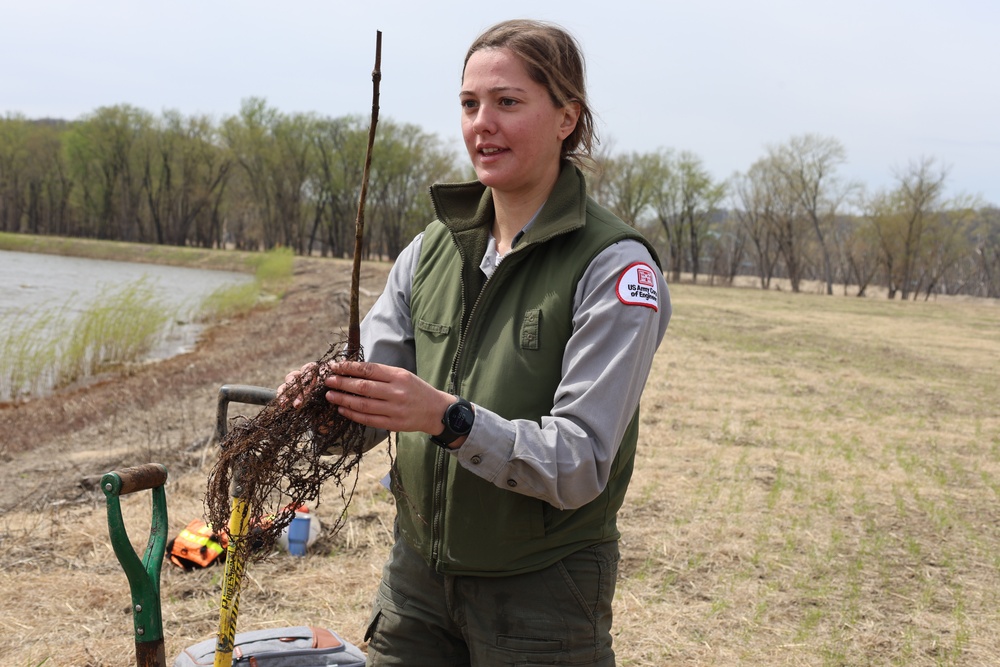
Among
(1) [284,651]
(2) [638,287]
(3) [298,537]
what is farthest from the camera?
(3) [298,537]

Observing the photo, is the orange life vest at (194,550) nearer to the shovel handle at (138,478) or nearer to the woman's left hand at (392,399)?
the shovel handle at (138,478)

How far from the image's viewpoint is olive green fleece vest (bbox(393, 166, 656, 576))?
5.16ft

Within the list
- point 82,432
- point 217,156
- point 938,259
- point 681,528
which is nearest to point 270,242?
point 217,156

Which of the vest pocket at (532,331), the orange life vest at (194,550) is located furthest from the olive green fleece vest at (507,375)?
the orange life vest at (194,550)

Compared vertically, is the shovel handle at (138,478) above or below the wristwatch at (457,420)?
below

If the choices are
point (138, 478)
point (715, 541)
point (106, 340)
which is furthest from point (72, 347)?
point (138, 478)

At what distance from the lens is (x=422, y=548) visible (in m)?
1.70

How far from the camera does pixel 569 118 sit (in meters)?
1.72

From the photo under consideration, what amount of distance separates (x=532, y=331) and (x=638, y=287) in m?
0.21

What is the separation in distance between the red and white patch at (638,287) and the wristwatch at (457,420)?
13.2 inches

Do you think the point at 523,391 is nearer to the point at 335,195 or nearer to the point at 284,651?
the point at 284,651

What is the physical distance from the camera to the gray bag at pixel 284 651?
228 centimetres

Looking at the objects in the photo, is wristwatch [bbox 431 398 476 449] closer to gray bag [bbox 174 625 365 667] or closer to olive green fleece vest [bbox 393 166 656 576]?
olive green fleece vest [bbox 393 166 656 576]

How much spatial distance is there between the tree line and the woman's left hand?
51113 millimetres
